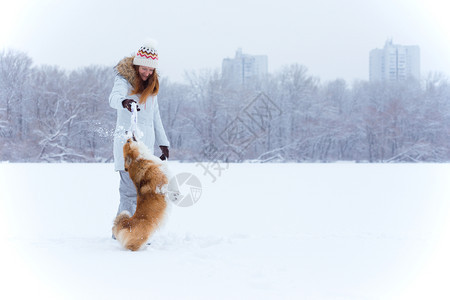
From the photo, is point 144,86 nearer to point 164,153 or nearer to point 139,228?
point 164,153

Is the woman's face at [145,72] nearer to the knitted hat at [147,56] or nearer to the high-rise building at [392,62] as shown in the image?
the knitted hat at [147,56]

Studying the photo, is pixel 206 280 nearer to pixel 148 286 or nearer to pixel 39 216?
pixel 148 286

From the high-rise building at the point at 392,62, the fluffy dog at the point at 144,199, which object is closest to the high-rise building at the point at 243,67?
the high-rise building at the point at 392,62

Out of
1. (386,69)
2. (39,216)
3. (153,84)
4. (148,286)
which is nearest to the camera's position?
(148,286)

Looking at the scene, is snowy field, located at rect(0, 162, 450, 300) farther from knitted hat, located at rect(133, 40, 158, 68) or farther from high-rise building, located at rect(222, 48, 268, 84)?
high-rise building, located at rect(222, 48, 268, 84)

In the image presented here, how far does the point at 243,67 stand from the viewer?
3045 centimetres

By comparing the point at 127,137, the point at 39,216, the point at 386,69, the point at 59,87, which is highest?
the point at 386,69

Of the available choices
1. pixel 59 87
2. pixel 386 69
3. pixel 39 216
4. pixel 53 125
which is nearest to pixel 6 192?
pixel 39 216

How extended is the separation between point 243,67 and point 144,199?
2868 cm

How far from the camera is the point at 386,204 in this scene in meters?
6.05

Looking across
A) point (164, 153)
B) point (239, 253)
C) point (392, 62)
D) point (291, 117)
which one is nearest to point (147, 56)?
point (164, 153)

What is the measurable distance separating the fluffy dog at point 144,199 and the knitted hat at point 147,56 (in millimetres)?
725

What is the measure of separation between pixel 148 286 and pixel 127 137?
1246mm

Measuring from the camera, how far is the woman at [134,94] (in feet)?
10.0
